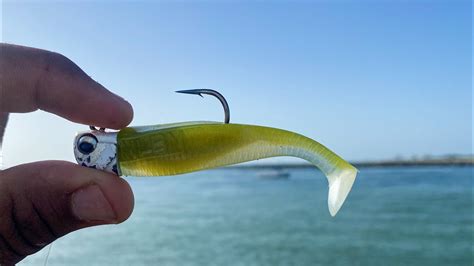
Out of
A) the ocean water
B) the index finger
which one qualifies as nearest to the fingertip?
the index finger

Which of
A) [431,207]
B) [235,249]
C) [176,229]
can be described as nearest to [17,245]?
[235,249]

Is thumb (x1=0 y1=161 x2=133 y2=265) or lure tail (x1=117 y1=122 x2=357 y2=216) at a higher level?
lure tail (x1=117 y1=122 x2=357 y2=216)

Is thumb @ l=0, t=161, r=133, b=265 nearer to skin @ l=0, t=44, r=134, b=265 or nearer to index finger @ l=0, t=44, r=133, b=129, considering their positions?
skin @ l=0, t=44, r=134, b=265

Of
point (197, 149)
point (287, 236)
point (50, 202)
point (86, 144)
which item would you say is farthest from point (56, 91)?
point (287, 236)

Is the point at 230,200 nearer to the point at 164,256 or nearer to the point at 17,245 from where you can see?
the point at 164,256

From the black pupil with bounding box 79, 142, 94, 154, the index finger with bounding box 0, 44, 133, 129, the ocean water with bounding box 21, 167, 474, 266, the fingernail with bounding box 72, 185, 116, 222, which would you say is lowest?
the ocean water with bounding box 21, 167, 474, 266

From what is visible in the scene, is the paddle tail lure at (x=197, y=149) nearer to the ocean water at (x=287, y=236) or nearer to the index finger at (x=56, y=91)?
the index finger at (x=56, y=91)

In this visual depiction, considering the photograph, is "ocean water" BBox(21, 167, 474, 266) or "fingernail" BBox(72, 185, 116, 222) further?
"ocean water" BBox(21, 167, 474, 266)

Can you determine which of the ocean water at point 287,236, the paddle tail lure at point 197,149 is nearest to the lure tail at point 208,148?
the paddle tail lure at point 197,149
